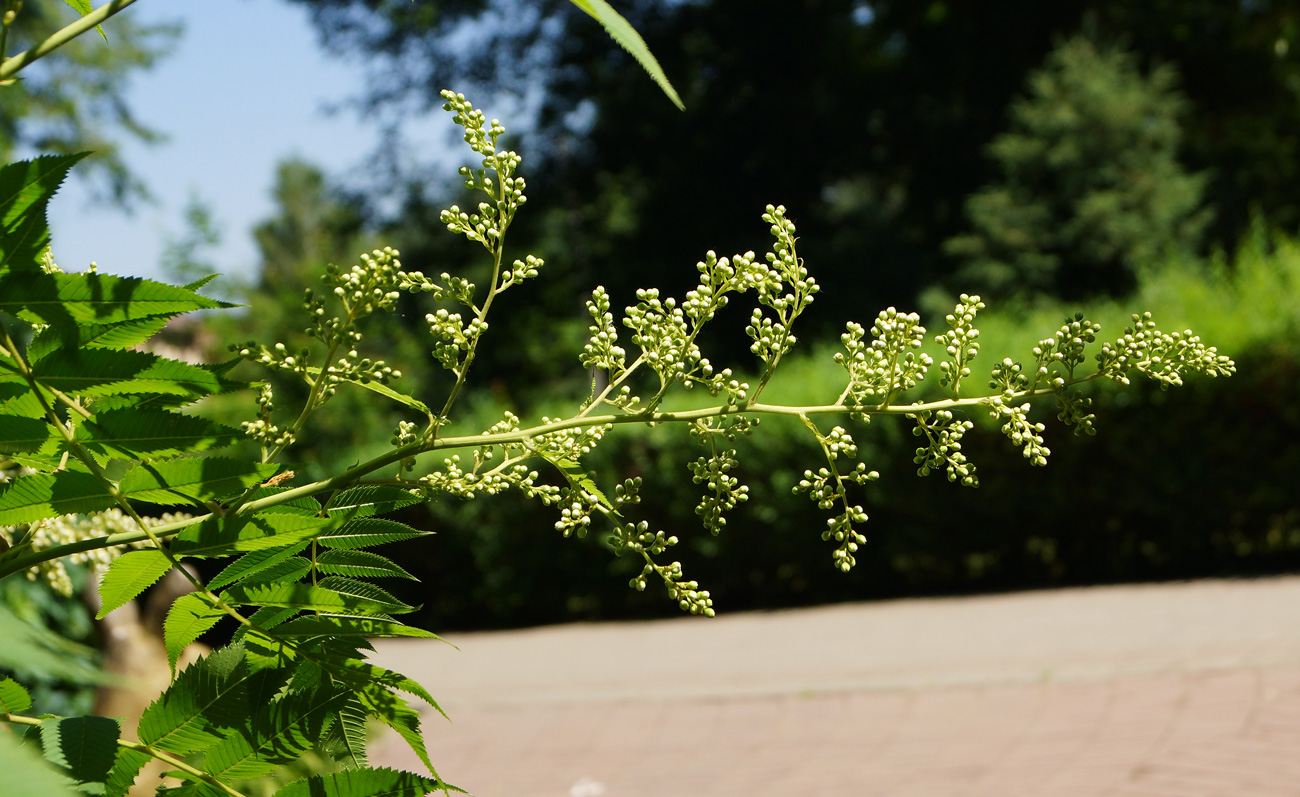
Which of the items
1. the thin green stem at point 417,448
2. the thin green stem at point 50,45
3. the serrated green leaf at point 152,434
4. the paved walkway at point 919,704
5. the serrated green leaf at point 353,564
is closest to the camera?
the thin green stem at point 50,45

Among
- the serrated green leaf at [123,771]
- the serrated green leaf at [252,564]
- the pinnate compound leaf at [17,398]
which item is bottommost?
the serrated green leaf at [123,771]

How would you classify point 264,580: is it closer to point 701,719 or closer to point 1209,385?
point 701,719

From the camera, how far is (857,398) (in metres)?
1.10

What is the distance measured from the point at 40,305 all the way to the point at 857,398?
0.77 meters

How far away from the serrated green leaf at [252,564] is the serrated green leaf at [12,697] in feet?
0.66

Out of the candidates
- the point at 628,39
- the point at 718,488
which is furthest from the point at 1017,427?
the point at 628,39

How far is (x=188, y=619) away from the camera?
3.61 ft

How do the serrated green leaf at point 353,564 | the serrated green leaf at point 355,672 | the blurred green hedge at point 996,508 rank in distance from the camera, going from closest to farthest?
the serrated green leaf at point 355,672 < the serrated green leaf at point 353,564 < the blurred green hedge at point 996,508

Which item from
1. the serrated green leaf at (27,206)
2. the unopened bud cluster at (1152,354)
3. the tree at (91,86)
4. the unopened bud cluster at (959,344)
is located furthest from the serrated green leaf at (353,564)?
the tree at (91,86)

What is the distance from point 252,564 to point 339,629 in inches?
4.5

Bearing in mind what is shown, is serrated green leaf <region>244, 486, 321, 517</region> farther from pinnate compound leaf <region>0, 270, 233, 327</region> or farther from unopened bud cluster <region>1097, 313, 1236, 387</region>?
unopened bud cluster <region>1097, 313, 1236, 387</region>

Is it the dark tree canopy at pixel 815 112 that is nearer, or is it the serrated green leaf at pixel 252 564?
the serrated green leaf at pixel 252 564

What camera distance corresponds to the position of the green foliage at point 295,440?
941mm

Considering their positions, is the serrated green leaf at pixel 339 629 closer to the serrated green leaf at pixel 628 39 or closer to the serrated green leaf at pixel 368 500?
the serrated green leaf at pixel 368 500
